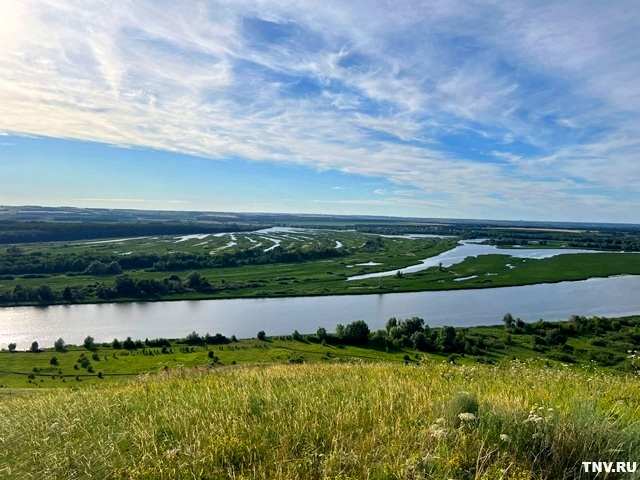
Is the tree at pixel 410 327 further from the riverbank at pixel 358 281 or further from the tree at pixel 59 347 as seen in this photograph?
the tree at pixel 59 347

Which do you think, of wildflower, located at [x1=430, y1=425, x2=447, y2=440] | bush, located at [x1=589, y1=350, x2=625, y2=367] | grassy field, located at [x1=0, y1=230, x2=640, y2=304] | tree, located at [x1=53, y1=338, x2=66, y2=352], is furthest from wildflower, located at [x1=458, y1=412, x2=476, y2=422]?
grassy field, located at [x1=0, y1=230, x2=640, y2=304]

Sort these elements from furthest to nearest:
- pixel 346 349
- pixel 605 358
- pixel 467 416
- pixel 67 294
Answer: pixel 67 294 → pixel 346 349 → pixel 605 358 → pixel 467 416

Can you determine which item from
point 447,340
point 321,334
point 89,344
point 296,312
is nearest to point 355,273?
point 296,312

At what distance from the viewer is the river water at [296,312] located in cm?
6152

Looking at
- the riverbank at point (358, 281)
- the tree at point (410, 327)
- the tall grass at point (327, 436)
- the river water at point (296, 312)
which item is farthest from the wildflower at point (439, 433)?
the riverbank at point (358, 281)

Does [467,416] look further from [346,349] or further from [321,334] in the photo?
[321,334]

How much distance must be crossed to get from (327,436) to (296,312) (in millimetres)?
66337

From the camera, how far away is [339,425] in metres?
4.36

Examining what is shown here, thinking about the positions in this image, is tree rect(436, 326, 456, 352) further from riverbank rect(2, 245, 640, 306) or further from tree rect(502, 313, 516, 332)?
riverbank rect(2, 245, 640, 306)

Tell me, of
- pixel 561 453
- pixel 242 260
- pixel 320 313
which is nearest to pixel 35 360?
pixel 320 313

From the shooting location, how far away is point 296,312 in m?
69.6

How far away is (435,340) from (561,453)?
163ft

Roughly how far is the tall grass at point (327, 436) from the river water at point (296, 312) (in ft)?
178

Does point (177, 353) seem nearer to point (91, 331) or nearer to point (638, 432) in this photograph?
point (91, 331)
